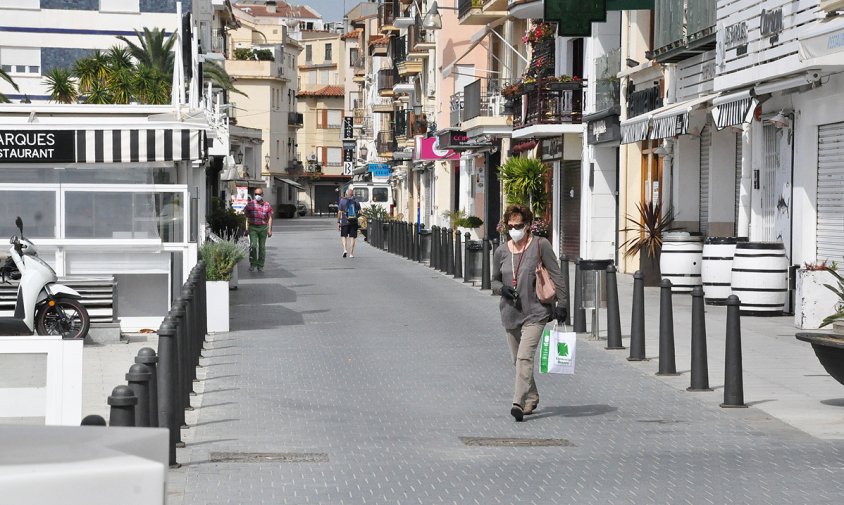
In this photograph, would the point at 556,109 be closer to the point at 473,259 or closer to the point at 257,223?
the point at 473,259

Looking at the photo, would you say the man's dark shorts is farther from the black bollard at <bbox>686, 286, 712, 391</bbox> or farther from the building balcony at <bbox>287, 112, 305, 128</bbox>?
the building balcony at <bbox>287, 112, 305, 128</bbox>

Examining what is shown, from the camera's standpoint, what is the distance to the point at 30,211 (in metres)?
17.2

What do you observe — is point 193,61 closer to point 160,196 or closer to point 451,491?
point 160,196

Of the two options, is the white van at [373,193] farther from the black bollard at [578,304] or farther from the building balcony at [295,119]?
the black bollard at [578,304]

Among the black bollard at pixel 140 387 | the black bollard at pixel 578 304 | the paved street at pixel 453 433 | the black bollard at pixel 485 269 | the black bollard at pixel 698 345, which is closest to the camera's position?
the black bollard at pixel 140 387

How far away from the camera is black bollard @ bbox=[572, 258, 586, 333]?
1686 centimetres

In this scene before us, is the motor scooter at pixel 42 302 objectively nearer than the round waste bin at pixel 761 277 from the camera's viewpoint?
Yes

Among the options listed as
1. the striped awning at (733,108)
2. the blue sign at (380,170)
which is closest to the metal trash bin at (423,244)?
the striped awning at (733,108)

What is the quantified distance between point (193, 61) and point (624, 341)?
9.09 meters

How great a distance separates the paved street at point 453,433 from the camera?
27.1 ft

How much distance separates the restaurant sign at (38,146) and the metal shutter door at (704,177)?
43.0 feet

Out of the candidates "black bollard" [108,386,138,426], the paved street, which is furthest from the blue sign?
"black bollard" [108,386,138,426]

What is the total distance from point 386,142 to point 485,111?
42526 millimetres

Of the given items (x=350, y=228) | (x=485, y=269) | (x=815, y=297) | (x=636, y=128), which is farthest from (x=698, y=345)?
(x=350, y=228)
